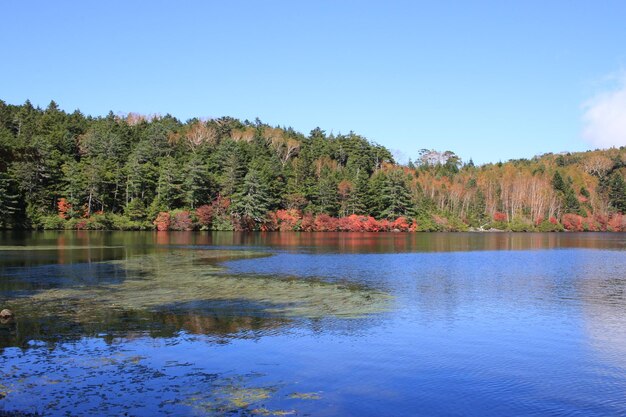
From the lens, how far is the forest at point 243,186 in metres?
78.6

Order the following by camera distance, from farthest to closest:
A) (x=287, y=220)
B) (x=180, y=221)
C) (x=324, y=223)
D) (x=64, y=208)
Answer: (x=324, y=223), (x=287, y=220), (x=180, y=221), (x=64, y=208)

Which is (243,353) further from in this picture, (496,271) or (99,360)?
(496,271)

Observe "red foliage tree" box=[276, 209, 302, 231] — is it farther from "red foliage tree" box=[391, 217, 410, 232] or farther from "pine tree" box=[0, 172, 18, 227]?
"pine tree" box=[0, 172, 18, 227]

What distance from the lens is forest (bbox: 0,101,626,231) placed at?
78625mm

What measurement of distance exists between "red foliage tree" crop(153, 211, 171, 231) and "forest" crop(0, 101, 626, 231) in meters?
0.21

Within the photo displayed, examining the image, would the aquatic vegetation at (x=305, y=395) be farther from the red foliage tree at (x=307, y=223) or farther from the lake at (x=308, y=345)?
the red foliage tree at (x=307, y=223)

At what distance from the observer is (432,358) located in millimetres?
11906

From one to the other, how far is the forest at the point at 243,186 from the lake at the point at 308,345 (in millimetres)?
55795

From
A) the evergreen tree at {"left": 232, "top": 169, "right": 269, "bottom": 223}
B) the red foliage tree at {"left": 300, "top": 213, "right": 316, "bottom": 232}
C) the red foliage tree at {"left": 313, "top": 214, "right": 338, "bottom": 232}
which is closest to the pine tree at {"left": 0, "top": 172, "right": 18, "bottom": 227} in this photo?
the evergreen tree at {"left": 232, "top": 169, "right": 269, "bottom": 223}

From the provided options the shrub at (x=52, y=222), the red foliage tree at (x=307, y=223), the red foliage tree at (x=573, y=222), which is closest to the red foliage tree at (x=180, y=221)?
the shrub at (x=52, y=222)

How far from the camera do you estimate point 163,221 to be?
80250mm

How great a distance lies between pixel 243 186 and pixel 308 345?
72.8m

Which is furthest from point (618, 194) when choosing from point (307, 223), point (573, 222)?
point (307, 223)

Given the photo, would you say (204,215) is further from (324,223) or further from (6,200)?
(6,200)
